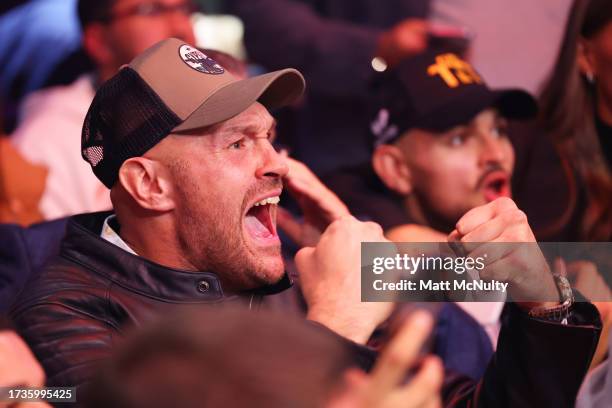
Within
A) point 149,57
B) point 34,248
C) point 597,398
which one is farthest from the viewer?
point 34,248

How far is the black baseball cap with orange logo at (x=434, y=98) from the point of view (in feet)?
8.86

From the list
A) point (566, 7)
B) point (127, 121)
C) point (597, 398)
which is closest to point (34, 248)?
point (127, 121)

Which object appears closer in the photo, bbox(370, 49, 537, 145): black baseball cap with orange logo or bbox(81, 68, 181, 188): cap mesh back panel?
bbox(81, 68, 181, 188): cap mesh back panel

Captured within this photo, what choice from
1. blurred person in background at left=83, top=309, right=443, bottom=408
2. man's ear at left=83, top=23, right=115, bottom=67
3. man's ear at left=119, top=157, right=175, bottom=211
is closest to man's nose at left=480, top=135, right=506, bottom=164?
man's ear at left=119, top=157, right=175, bottom=211

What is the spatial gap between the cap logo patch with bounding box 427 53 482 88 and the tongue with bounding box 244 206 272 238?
0.97 metres

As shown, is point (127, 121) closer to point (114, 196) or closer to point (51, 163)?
point (114, 196)

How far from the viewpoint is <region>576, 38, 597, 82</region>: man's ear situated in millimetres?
2691

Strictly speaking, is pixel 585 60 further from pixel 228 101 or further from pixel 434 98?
pixel 228 101

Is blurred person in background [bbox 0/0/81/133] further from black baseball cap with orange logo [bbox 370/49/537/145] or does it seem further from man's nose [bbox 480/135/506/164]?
man's nose [bbox 480/135/506/164]

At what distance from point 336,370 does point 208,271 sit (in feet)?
3.13

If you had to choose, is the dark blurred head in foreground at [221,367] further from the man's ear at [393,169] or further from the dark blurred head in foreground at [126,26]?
the dark blurred head in foreground at [126,26]

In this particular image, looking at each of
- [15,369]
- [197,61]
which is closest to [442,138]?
[197,61]

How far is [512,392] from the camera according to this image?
5.55 feet

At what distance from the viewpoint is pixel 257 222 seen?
6.35 feet
